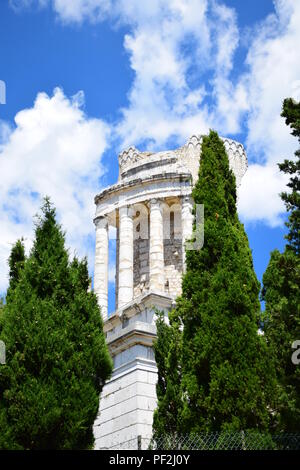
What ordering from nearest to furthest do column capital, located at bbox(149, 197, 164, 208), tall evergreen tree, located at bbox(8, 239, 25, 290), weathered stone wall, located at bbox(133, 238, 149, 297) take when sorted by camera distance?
1. tall evergreen tree, located at bbox(8, 239, 25, 290)
2. column capital, located at bbox(149, 197, 164, 208)
3. weathered stone wall, located at bbox(133, 238, 149, 297)

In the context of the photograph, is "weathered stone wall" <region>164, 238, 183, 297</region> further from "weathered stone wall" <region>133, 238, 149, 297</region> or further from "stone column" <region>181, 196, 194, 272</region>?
"stone column" <region>181, 196, 194, 272</region>

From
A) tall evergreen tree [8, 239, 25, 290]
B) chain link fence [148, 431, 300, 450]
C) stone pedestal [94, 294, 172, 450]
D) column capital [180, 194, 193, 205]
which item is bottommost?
chain link fence [148, 431, 300, 450]

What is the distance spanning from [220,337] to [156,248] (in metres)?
21.0

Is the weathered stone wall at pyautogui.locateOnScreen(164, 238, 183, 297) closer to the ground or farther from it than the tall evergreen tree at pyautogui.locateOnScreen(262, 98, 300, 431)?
farther from it

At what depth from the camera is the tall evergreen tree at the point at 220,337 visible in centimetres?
982

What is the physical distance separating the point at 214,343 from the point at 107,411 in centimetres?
302

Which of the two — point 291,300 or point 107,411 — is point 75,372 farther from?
point 291,300

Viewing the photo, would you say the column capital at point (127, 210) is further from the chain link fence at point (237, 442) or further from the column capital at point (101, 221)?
the chain link fence at point (237, 442)

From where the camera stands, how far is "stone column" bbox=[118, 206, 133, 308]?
30.8 metres

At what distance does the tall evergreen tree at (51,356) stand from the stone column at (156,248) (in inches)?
747

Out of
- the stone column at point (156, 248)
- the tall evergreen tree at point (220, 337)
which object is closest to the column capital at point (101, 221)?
the stone column at point (156, 248)

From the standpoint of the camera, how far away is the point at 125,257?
32.2 meters

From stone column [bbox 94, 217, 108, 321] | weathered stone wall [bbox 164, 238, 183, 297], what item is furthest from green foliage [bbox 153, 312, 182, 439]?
weathered stone wall [bbox 164, 238, 183, 297]

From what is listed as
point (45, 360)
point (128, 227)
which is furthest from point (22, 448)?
point (128, 227)
